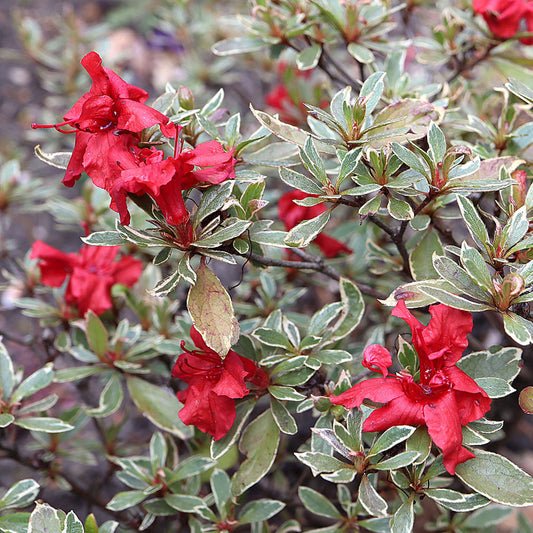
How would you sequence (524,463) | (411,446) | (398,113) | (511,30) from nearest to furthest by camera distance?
1. (411,446)
2. (398,113)
3. (511,30)
4. (524,463)

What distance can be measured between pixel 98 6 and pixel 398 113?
126 inches

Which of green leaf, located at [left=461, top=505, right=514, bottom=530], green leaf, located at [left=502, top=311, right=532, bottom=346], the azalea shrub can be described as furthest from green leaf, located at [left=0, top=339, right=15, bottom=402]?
green leaf, located at [left=461, top=505, right=514, bottom=530]

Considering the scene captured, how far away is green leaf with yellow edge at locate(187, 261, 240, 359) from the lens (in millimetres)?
913

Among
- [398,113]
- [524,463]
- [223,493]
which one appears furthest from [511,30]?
[524,463]

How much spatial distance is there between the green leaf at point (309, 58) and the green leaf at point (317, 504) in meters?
0.93

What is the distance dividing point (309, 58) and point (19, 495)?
3.61ft

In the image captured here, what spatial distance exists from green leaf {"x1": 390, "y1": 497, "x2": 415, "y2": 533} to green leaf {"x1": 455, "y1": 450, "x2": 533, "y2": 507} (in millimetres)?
100

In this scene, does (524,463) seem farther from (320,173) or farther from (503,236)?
(320,173)

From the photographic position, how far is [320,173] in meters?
0.98

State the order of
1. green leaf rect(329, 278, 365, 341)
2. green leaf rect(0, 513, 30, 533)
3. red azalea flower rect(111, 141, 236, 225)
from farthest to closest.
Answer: green leaf rect(329, 278, 365, 341), green leaf rect(0, 513, 30, 533), red azalea flower rect(111, 141, 236, 225)

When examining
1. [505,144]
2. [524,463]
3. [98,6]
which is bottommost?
[524,463]

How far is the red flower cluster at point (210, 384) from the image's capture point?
0.99 m

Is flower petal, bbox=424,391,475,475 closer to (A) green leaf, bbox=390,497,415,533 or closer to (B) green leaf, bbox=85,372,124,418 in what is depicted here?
(A) green leaf, bbox=390,497,415,533

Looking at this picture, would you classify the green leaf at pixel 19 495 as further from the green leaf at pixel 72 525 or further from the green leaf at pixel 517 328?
the green leaf at pixel 517 328
